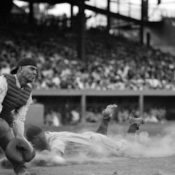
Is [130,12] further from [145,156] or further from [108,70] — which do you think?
[145,156]

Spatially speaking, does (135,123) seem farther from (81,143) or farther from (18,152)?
(18,152)

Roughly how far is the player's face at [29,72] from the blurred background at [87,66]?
31.1 feet

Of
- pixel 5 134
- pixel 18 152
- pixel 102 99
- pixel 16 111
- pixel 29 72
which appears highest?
pixel 29 72

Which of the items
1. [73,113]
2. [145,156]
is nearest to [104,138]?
[145,156]

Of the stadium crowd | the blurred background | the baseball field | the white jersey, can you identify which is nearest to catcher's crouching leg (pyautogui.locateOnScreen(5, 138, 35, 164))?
the baseball field

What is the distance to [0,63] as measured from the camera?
61.3 ft

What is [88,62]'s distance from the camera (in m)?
23.0

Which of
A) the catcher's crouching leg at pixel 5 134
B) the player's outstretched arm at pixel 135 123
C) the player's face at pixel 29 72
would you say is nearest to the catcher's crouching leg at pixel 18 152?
the catcher's crouching leg at pixel 5 134

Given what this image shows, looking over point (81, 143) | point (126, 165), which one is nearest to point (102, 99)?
point (81, 143)

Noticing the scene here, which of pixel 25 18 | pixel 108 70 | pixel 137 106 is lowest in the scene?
pixel 137 106

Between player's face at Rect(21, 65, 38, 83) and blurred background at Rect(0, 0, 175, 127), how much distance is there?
9.46 m

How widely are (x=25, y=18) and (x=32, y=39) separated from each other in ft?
21.1

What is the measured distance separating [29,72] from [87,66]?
16.5 metres

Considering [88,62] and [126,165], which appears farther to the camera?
[88,62]
